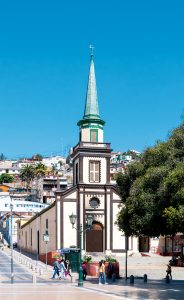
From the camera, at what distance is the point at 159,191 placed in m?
35.2

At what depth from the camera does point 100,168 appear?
77.6 meters

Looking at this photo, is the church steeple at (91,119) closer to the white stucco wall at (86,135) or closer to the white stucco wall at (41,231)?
the white stucco wall at (86,135)

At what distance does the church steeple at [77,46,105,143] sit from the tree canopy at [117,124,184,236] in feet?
120

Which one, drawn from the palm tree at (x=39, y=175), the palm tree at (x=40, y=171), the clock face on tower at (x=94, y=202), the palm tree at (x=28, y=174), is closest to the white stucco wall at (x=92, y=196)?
the clock face on tower at (x=94, y=202)

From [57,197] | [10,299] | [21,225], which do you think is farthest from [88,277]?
[21,225]

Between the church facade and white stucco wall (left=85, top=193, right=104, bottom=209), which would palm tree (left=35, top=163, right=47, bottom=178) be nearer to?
the church facade

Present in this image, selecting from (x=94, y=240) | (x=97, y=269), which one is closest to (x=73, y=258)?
(x=97, y=269)

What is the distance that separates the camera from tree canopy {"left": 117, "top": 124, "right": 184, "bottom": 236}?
32844mm

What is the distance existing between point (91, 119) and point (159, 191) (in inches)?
1685

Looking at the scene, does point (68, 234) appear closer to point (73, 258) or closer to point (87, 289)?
point (73, 258)

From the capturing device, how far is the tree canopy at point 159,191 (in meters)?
32.8

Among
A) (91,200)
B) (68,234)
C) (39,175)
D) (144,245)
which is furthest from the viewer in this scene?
(39,175)

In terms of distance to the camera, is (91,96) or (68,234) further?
(91,96)

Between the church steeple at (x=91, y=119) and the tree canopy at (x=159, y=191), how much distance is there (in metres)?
36.5
